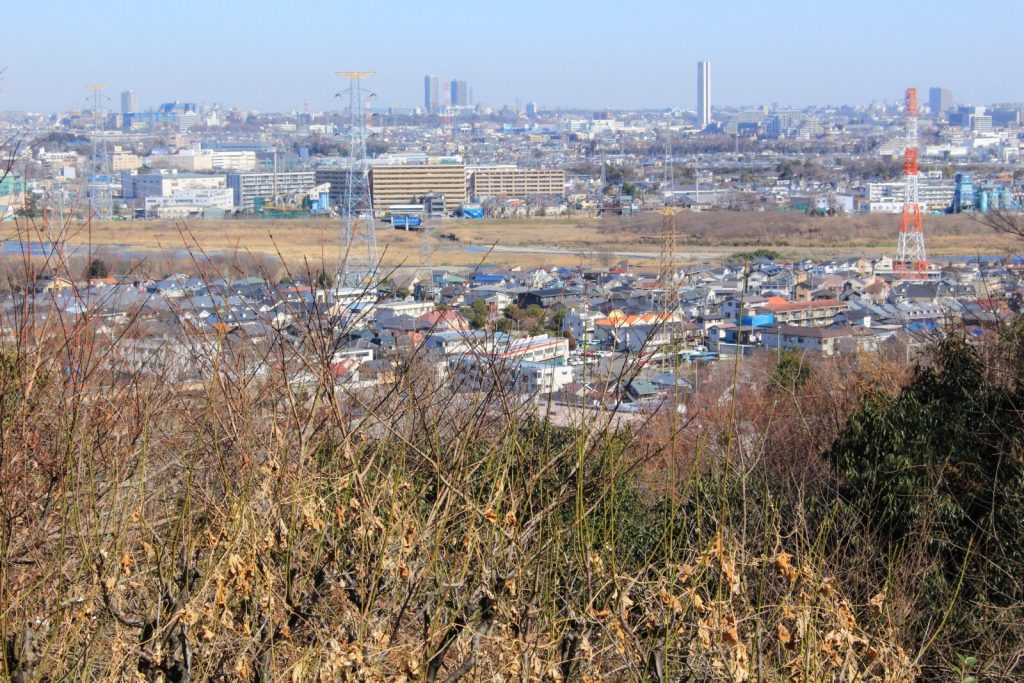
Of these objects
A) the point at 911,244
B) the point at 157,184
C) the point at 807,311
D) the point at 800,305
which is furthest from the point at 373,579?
the point at 157,184

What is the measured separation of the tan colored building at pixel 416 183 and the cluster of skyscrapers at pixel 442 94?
45658mm

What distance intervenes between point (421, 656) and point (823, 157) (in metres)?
36.3

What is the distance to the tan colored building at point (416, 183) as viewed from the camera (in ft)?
59.6

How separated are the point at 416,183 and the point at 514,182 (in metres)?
4.66

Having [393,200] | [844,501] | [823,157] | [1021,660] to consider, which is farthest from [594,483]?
[823,157]

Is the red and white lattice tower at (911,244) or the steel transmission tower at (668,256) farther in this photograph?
the red and white lattice tower at (911,244)

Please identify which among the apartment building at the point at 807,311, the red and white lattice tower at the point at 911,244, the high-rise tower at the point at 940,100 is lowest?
the apartment building at the point at 807,311

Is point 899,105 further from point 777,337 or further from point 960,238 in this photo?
point 777,337

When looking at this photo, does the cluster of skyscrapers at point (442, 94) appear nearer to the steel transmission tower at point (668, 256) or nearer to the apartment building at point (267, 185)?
the apartment building at point (267, 185)

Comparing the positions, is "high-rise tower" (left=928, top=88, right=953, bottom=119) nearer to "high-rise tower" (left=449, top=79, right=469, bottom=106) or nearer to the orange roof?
"high-rise tower" (left=449, top=79, right=469, bottom=106)

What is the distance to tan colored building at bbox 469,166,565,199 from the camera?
76.1 feet

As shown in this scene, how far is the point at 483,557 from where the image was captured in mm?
1126

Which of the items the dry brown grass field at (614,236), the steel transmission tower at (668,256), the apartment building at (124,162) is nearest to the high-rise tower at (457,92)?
the apartment building at (124,162)

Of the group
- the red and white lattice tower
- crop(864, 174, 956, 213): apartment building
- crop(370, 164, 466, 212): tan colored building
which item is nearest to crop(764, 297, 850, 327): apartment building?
the red and white lattice tower
